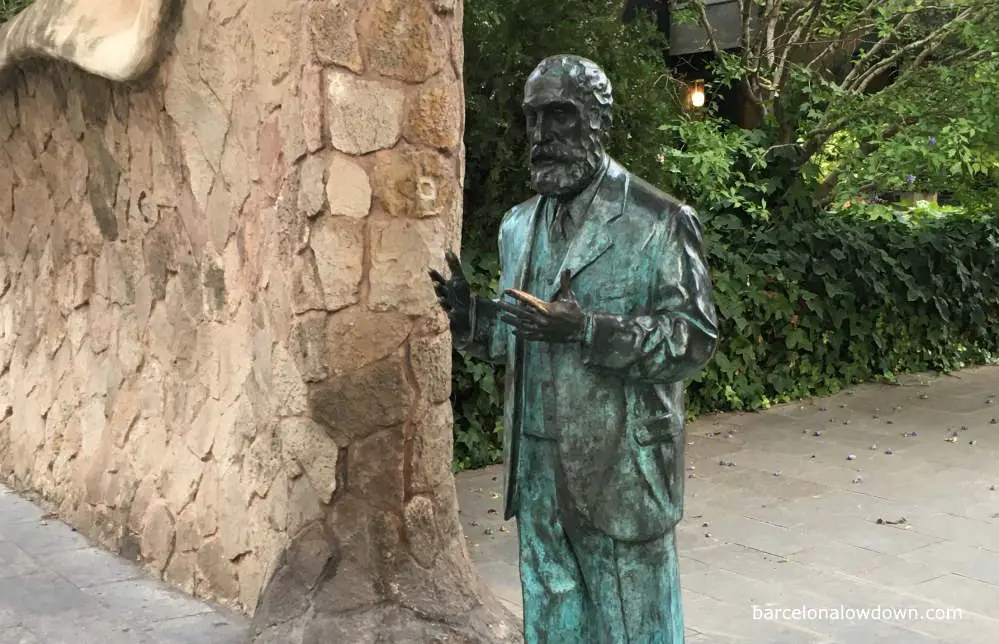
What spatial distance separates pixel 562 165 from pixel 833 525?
4189mm

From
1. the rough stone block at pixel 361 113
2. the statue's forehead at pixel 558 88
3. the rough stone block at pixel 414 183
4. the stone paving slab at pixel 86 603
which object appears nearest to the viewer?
the statue's forehead at pixel 558 88

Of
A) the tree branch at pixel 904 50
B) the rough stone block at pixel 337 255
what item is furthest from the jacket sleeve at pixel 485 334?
the tree branch at pixel 904 50

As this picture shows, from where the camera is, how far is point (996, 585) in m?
5.27

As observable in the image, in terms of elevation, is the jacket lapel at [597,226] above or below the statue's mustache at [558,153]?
below

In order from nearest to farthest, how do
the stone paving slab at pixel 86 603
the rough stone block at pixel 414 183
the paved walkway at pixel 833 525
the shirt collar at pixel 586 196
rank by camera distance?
the shirt collar at pixel 586 196 → the rough stone block at pixel 414 183 → the stone paving slab at pixel 86 603 → the paved walkway at pixel 833 525

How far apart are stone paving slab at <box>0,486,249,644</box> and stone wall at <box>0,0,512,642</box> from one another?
0.43 ft

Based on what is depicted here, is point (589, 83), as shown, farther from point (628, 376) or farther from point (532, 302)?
point (628, 376)

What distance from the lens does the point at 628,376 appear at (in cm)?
250

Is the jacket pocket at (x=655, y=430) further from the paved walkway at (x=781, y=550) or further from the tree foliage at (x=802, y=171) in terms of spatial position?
the tree foliage at (x=802, y=171)

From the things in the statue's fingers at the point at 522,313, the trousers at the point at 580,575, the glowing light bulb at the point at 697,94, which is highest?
the glowing light bulb at the point at 697,94

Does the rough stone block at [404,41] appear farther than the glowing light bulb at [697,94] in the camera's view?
No

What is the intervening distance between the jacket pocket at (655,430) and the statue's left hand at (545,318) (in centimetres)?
29

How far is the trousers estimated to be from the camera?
8.64 ft

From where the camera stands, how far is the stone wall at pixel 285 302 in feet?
14.1
